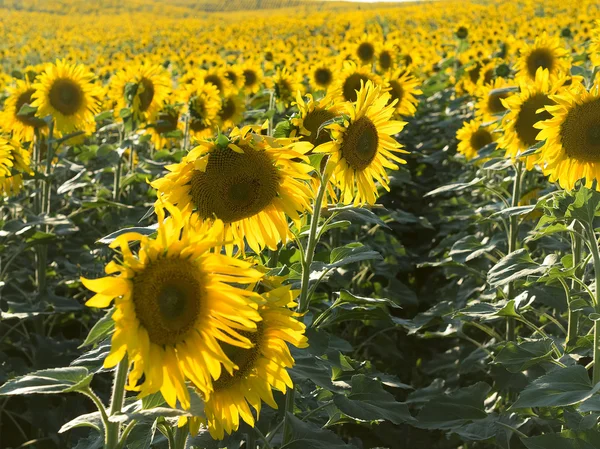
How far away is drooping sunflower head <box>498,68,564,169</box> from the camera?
12.5 feet

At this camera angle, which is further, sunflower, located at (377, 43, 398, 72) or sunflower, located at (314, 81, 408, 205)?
sunflower, located at (377, 43, 398, 72)

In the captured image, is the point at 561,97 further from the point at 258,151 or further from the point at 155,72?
the point at 155,72

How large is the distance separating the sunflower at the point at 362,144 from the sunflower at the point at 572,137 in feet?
2.13

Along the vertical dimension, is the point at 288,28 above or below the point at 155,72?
below

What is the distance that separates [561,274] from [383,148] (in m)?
0.73

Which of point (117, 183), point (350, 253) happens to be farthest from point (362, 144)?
point (117, 183)

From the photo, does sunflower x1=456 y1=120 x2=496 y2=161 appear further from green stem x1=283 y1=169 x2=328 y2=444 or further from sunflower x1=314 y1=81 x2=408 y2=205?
green stem x1=283 y1=169 x2=328 y2=444

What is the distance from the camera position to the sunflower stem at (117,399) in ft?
5.15

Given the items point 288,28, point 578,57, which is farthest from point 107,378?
point 288,28

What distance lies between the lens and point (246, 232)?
2.25 metres

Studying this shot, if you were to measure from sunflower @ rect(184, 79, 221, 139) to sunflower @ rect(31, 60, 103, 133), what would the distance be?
0.86 metres

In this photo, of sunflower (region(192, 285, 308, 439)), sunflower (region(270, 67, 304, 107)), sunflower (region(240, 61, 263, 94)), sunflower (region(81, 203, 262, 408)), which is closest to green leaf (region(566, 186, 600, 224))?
sunflower (region(192, 285, 308, 439))

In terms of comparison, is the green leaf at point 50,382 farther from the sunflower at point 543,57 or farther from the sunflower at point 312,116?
the sunflower at point 543,57

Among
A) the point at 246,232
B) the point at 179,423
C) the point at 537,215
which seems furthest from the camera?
the point at 537,215
